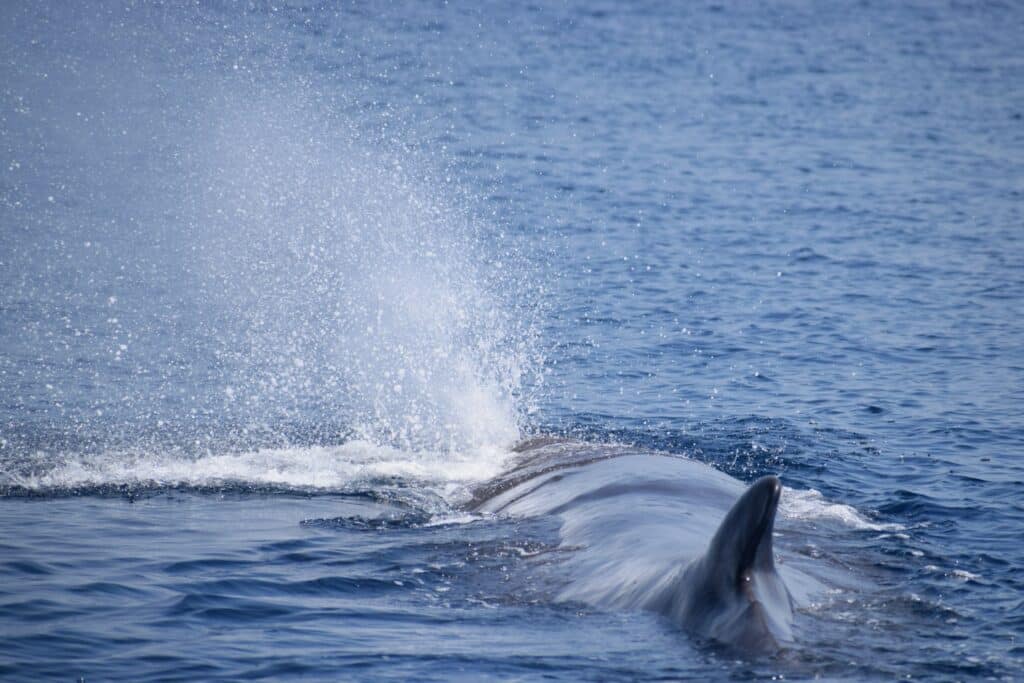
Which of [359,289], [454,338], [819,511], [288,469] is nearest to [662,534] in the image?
[819,511]

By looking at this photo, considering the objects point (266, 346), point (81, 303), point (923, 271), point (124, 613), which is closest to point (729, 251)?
point (923, 271)

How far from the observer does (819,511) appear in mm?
14062

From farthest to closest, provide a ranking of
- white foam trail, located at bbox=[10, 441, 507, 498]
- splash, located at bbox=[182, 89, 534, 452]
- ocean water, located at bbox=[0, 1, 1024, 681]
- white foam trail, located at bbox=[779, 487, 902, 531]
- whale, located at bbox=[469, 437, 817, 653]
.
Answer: splash, located at bbox=[182, 89, 534, 452] < white foam trail, located at bbox=[10, 441, 507, 498] < white foam trail, located at bbox=[779, 487, 902, 531] < ocean water, located at bbox=[0, 1, 1024, 681] < whale, located at bbox=[469, 437, 817, 653]

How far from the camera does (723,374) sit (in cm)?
2134

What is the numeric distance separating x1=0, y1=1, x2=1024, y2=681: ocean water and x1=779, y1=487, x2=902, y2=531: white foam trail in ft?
0.22

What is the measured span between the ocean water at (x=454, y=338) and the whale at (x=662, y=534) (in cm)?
26

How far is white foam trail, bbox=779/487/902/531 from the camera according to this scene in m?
13.7

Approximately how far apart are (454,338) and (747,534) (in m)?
14.1

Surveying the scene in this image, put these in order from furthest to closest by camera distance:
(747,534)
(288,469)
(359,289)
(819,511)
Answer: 1. (359,289)
2. (288,469)
3. (819,511)
4. (747,534)


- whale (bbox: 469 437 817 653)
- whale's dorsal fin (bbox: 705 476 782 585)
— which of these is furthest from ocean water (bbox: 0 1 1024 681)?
whale's dorsal fin (bbox: 705 476 782 585)

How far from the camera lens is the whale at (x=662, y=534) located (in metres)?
8.99

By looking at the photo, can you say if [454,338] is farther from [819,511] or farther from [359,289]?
[819,511]

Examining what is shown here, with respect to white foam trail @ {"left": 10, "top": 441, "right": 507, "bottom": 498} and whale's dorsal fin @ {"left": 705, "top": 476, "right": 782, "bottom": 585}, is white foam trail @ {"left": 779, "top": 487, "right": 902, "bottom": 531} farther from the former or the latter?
whale's dorsal fin @ {"left": 705, "top": 476, "right": 782, "bottom": 585}

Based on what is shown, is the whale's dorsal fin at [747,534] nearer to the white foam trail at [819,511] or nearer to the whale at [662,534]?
the whale at [662,534]
